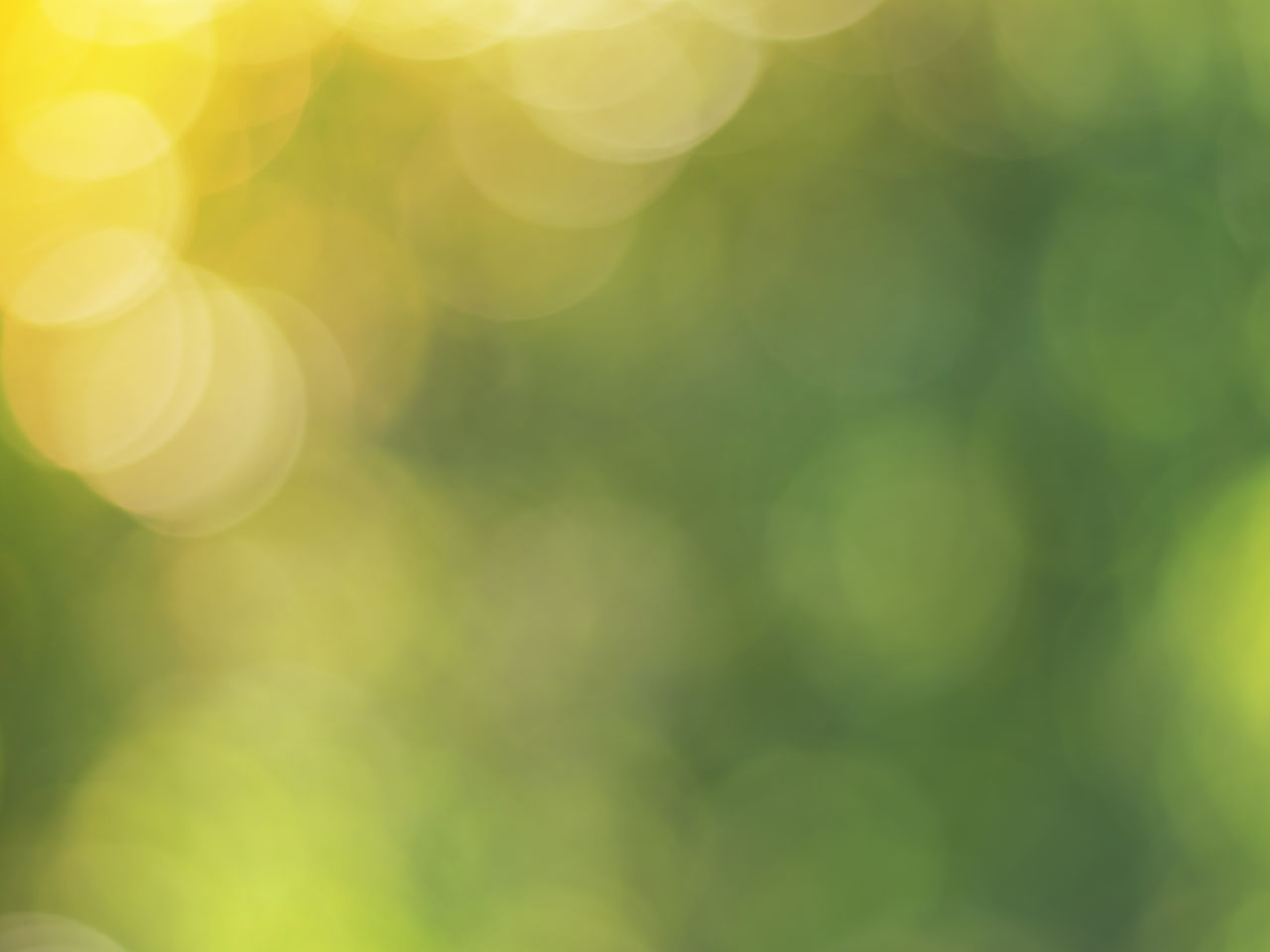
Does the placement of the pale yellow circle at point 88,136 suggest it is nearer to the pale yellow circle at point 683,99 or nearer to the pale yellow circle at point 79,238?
the pale yellow circle at point 79,238

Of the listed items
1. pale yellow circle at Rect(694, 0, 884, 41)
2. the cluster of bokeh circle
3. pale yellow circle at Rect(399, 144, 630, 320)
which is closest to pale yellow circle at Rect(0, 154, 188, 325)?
the cluster of bokeh circle

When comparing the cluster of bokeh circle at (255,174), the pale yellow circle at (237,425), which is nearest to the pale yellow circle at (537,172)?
the cluster of bokeh circle at (255,174)

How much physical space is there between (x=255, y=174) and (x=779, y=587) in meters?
0.32

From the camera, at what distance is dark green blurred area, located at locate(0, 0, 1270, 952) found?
478 mm

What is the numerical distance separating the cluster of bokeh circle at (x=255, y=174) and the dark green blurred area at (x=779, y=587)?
2 centimetres

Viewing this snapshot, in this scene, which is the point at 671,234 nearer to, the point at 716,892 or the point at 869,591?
the point at 869,591

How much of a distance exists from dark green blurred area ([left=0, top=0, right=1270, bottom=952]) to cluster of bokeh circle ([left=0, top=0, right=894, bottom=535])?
17mm

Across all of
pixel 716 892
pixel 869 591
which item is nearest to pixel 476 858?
pixel 716 892

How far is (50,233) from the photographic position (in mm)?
475

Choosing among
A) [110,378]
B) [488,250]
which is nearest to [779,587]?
[488,250]

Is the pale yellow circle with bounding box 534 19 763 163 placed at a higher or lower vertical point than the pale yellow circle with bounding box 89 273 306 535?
higher

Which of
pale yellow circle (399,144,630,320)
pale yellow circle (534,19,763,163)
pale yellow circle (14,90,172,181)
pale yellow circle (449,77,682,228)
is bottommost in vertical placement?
pale yellow circle (14,90,172,181)

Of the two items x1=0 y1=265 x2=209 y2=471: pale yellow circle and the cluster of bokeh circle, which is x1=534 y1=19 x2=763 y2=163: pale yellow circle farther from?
x1=0 y1=265 x2=209 y2=471: pale yellow circle

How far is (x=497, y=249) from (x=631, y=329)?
77 mm
